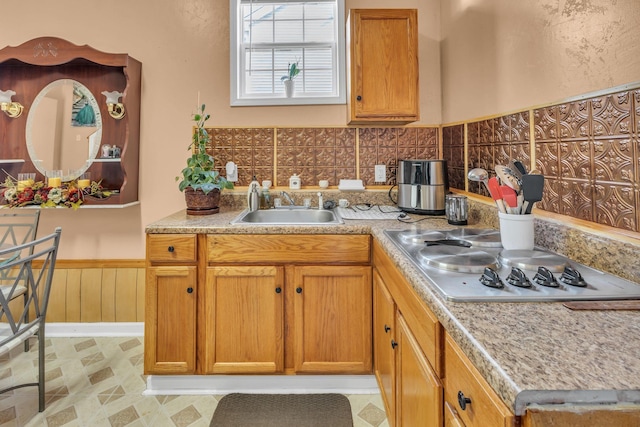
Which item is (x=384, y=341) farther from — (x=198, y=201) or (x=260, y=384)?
(x=198, y=201)

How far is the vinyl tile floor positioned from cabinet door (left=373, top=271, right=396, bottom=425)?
0.26 metres

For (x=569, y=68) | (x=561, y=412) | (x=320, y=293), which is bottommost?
(x=320, y=293)

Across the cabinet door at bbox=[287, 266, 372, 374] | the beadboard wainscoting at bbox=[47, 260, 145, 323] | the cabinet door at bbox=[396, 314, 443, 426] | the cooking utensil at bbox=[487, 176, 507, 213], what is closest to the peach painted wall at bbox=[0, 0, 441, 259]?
the beadboard wainscoting at bbox=[47, 260, 145, 323]

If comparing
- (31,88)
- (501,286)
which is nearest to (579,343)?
(501,286)

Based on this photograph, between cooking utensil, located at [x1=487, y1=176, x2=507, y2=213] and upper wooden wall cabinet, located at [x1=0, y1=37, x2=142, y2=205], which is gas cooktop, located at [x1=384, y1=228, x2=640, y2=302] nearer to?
cooking utensil, located at [x1=487, y1=176, x2=507, y2=213]

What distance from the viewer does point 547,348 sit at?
1.76ft

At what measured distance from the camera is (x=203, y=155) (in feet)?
6.85

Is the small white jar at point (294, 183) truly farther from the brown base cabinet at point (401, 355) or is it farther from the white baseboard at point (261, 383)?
the white baseboard at point (261, 383)

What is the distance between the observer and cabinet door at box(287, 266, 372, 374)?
1698mm

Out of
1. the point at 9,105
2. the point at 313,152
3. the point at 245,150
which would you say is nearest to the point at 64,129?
the point at 9,105

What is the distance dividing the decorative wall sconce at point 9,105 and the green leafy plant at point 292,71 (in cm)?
191

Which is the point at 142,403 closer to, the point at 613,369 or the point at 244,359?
the point at 244,359

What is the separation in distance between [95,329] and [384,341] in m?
2.16

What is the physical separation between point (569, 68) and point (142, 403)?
95.1 inches
